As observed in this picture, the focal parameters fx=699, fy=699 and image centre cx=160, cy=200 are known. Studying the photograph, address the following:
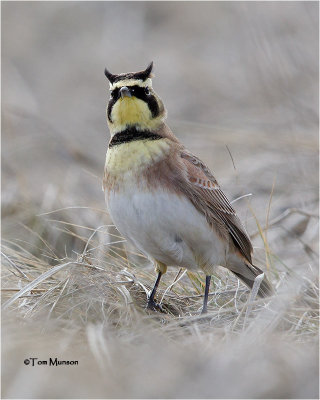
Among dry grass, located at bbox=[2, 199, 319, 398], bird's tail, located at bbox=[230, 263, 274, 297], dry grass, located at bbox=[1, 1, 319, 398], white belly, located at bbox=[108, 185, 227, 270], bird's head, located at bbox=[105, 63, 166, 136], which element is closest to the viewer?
dry grass, located at bbox=[2, 199, 319, 398]

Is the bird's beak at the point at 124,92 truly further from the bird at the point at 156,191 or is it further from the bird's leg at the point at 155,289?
the bird's leg at the point at 155,289

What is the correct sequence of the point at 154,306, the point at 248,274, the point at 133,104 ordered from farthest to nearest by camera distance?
1. the point at 248,274
2. the point at 154,306
3. the point at 133,104

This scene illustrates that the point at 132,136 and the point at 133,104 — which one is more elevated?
the point at 133,104

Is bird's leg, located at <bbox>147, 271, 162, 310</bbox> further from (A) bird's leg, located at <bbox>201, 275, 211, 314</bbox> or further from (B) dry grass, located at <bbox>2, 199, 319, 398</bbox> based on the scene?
Answer: (A) bird's leg, located at <bbox>201, 275, 211, 314</bbox>

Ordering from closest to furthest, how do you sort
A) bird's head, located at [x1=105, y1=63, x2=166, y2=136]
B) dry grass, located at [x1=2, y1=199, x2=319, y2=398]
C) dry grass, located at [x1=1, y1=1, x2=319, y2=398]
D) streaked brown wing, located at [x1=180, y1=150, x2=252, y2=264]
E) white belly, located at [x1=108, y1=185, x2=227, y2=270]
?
dry grass, located at [x1=2, y1=199, x2=319, y2=398] < dry grass, located at [x1=1, y1=1, x2=319, y2=398] < white belly, located at [x1=108, y1=185, x2=227, y2=270] < bird's head, located at [x1=105, y1=63, x2=166, y2=136] < streaked brown wing, located at [x1=180, y1=150, x2=252, y2=264]

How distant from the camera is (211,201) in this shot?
5637 millimetres

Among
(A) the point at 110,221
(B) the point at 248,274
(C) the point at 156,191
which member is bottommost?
(B) the point at 248,274

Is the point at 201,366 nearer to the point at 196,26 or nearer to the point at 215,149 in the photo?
the point at 215,149

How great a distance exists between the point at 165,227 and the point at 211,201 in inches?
21.7

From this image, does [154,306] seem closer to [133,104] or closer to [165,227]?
[165,227]

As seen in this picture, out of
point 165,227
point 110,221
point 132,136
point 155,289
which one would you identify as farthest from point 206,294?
point 110,221

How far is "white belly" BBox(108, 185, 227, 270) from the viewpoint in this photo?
523 cm

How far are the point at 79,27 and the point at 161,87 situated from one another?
10.5 feet

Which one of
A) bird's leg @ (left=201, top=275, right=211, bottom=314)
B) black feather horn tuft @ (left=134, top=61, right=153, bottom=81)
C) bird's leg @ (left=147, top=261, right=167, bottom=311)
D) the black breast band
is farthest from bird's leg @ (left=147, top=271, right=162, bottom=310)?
black feather horn tuft @ (left=134, top=61, right=153, bottom=81)
